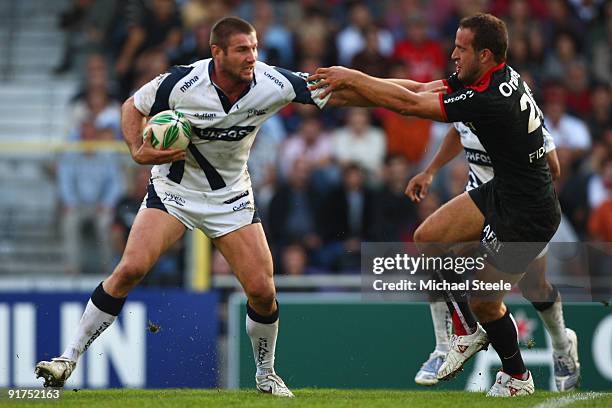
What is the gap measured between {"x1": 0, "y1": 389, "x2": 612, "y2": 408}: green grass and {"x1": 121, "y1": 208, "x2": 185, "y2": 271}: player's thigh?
3.26 ft

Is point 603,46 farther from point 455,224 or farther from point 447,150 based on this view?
point 455,224

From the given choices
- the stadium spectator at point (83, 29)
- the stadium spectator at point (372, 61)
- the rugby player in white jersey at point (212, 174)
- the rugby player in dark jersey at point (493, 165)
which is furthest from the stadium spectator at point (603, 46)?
the rugby player in white jersey at point (212, 174)

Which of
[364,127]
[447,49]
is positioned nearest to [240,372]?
[364,127]

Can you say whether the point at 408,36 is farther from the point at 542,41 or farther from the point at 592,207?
the point at 592,207

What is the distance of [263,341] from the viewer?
9.20 m

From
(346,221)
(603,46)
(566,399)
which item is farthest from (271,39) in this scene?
(566,399)

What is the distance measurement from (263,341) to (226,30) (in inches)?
91.0

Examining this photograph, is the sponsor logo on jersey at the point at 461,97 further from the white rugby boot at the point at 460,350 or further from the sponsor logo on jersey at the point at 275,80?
the white rugby boot at the point at 460,350

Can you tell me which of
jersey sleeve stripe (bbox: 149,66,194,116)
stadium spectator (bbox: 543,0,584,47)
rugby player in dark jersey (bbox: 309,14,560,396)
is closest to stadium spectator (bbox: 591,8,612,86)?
stadium spectator (bbox: 543,0,584,47)

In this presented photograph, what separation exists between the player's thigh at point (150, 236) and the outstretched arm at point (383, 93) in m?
1.41

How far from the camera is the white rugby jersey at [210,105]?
8836 millimetres

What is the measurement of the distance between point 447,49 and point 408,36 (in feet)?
1.81

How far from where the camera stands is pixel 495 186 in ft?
29.7

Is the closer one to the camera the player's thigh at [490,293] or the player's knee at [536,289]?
the player's thigh at [490,293]
